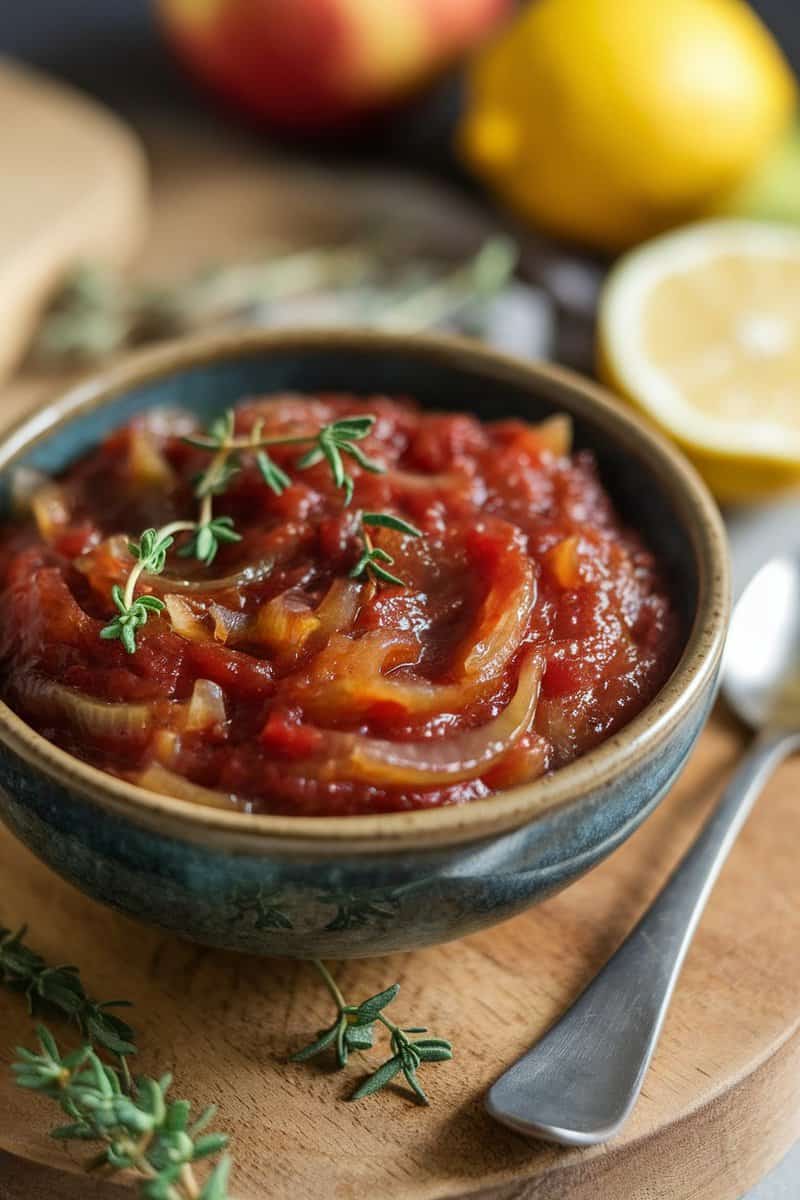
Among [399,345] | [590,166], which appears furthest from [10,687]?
[590,166]

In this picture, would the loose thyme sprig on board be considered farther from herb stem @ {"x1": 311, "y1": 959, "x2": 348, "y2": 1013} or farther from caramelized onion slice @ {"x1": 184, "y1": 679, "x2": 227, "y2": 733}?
herb stem @ {"x1": 311, "y1": 959, "x2": 348, "y2": 1013}

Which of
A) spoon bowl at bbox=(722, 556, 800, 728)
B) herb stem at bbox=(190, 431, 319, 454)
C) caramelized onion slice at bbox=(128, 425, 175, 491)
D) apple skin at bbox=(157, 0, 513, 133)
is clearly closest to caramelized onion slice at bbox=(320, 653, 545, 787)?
herb stem at bbox=(190, 431, 319, 454)

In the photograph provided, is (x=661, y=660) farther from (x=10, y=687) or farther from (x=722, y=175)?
(x=722, y=175)

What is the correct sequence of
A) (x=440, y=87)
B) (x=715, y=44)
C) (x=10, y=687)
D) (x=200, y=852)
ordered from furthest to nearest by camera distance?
(x=440, y=87) < (x=715, y=44) < (x=10, y=687) < (x=200, y=852)

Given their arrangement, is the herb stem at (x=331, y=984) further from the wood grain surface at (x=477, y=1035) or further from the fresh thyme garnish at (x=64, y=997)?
the fresh thyme garnish at (x=64, y=997)

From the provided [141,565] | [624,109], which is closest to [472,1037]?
[141,565]

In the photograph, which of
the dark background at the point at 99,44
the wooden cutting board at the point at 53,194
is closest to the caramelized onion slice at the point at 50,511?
the wooden cutting board at the point at 53,194
